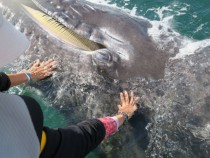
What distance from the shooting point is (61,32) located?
6914 millimetres

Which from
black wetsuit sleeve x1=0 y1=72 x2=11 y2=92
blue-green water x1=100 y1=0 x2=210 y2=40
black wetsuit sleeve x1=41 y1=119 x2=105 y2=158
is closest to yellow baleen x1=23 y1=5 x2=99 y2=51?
black wetsuit sleeve x1=0 y1=72 x2=11 y2=92

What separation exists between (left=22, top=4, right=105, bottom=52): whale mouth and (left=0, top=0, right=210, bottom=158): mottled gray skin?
0.29 feet

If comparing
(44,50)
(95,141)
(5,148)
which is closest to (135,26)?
(44,50)

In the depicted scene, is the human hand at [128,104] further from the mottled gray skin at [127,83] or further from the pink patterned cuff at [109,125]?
the pink patterned cuff at [109,125]

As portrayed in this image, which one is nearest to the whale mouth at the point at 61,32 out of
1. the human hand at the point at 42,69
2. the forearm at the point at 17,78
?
the human hand at the point at 42,69

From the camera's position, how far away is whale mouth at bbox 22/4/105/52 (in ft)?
22.1

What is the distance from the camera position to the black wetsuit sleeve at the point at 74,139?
173 inches

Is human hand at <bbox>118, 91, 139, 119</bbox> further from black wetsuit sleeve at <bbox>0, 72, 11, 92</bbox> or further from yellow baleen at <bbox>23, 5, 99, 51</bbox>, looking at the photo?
black wetsuit sleeve at <bbox>0, 72, 11, 92</bbox>

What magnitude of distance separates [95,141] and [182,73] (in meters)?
1.83

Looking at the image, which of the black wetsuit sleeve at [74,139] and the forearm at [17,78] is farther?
the forearm at [17,78]

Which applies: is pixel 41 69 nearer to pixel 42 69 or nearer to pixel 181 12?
pixel 42 69

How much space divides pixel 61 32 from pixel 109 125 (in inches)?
82.3

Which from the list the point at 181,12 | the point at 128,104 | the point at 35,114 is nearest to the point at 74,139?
the point at 35,114

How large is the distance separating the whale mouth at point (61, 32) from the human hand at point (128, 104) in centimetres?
97
